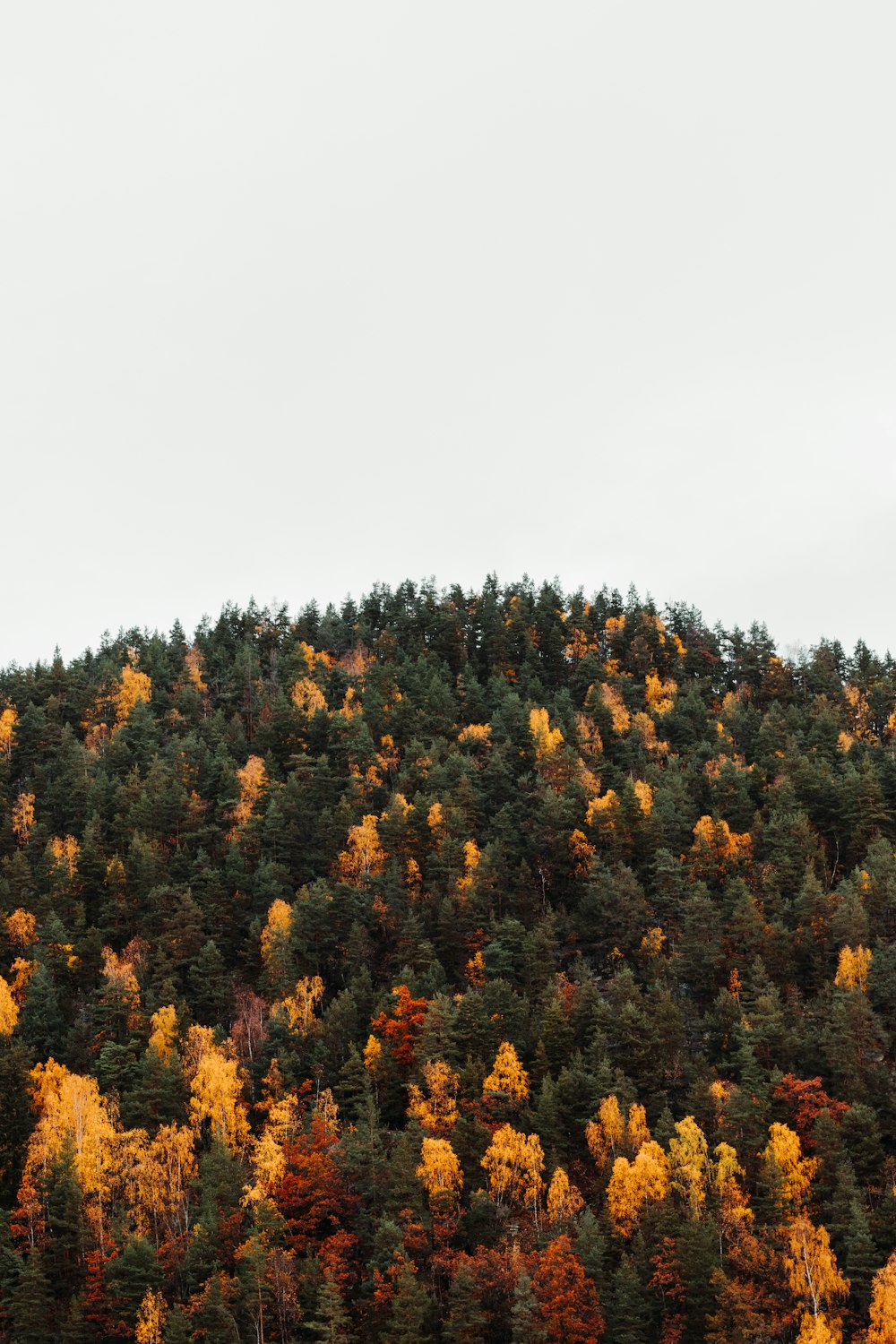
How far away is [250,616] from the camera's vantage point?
135125 mm

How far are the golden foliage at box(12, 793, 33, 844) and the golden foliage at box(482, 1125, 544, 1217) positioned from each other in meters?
49.5

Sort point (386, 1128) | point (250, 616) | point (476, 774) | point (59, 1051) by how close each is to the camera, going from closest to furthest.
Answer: point (386, 1128) < point (59, 1051) < point (476, 774) < point (250, 616)

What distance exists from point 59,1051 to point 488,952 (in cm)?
2826

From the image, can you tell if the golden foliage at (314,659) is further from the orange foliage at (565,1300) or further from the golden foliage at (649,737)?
the orange foliage at (565,1300)

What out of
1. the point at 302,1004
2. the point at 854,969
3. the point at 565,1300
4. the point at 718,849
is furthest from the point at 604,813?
the point at 565,1300

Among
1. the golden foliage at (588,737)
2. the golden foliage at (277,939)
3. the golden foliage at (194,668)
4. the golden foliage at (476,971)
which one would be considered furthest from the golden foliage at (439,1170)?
the golden foliage at (194,668)

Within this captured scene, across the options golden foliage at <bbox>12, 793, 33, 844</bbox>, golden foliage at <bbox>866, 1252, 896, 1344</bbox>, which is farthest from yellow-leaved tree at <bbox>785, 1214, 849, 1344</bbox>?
golden foliage at <bbox>12, 793, 33, 844</bbox>

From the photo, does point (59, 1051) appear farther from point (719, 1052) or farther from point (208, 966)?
point (719, 1052)

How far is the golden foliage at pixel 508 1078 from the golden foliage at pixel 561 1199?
667 centimetres

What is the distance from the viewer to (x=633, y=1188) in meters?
49.3

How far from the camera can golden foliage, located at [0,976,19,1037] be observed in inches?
2532

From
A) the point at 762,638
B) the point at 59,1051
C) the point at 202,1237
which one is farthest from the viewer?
→ the point at 762,638

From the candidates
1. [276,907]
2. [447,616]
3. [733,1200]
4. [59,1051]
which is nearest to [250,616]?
[447,616]

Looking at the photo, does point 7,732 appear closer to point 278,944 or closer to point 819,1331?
point 278,944
